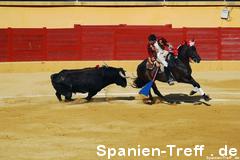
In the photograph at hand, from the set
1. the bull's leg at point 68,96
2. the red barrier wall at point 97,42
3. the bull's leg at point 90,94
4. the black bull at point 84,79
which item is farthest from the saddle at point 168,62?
the red barrier wall at point 97,42

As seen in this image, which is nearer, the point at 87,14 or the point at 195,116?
the point at 195,116

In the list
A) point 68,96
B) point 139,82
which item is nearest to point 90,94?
point 68,96

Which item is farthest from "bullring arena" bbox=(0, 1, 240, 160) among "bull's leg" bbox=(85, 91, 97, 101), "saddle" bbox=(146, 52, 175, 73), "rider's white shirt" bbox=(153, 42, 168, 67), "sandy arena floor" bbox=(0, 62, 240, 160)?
"rider's white shirt" bbox=(153, 42, 168, 67)

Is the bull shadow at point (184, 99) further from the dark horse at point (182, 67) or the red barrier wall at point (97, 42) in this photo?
the red barrier wall at point (97, 42)

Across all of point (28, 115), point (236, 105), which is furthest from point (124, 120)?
point (236, 105)

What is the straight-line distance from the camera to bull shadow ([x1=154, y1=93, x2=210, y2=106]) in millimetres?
11672

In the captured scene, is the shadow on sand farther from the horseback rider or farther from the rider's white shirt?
the rider's white shirt

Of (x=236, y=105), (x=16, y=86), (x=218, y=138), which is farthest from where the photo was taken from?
(x=16, y=86)

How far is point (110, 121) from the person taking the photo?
974 centimetres

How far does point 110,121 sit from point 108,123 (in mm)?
183

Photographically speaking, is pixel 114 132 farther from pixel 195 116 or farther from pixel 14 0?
pixel 14 0

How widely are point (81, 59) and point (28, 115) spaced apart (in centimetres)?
881

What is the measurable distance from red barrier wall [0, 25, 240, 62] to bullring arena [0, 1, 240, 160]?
3.93 meters

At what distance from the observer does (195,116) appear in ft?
33.1
